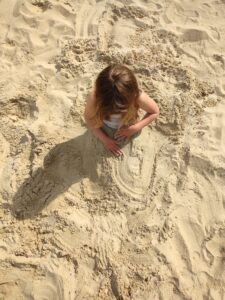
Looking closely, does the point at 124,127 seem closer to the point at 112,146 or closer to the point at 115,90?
the point at 112,146

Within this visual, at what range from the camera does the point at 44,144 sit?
272 centimetres

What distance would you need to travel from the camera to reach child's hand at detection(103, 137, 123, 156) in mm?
2584

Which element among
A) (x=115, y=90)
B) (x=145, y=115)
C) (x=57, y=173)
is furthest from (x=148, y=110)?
(x=57, y=173)

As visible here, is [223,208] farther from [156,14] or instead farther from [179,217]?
[156,14]

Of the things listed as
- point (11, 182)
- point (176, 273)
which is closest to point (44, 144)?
point (11, 182)

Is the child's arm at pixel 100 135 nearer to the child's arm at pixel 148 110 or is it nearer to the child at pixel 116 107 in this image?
the child at pixel 116 107

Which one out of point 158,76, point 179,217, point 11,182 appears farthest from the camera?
point 158,76

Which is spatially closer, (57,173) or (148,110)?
(148,110)

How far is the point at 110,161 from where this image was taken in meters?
2.63

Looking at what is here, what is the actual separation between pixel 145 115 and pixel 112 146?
30 centimetres

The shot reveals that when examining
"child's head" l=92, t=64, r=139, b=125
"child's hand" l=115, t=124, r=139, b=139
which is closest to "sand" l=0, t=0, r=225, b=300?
"child's hand" l=115, t=124, r=139, b=139

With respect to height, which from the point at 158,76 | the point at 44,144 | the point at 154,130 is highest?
the point at 158,76

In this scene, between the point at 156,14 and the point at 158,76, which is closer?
the point at 158,76

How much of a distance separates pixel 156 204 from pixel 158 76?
0.99m
